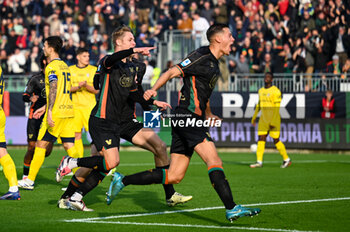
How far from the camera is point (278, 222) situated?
8.30 metres

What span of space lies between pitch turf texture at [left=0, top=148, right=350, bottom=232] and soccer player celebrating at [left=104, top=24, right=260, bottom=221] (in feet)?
1.69

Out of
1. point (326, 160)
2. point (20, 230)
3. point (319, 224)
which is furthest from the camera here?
point (326, 160)

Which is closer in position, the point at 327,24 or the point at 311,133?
the point at 311,133

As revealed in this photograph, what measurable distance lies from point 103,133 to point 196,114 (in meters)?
1.44

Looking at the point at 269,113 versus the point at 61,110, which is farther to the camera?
the point at 269,113

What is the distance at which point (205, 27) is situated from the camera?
2575 cm

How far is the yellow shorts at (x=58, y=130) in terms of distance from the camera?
1159cm

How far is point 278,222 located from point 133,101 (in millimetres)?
2956

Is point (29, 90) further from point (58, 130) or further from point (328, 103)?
point (328, 103)

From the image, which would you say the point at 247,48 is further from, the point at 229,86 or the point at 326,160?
the point at 326,160

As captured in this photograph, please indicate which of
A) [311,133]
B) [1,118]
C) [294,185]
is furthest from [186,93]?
[311,133]

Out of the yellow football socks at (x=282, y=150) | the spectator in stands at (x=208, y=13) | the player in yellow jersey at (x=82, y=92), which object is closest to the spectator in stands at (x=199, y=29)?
the spectator in stands at (x=208, y=13)

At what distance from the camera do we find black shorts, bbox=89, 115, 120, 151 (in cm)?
899

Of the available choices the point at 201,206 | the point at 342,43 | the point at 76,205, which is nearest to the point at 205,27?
the point at 342,43
